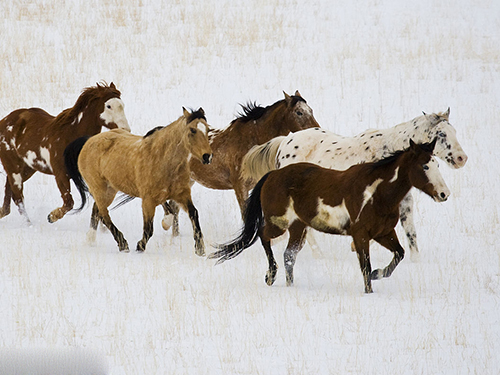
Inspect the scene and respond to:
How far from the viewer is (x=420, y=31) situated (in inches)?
690

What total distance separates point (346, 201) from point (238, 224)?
3776 mm

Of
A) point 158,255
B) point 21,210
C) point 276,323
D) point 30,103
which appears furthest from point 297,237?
point 30,103

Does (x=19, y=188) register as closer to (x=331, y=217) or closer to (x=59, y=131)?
(x=59, y=131)

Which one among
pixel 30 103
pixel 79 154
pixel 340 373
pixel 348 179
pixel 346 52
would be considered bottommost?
pixel 340 373

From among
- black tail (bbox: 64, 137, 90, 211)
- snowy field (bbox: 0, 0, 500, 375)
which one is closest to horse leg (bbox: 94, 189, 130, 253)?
snowy field (bbox: 0, 0, 500, 375)

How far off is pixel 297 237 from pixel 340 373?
215 centimetres

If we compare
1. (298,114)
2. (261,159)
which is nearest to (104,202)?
(261,159)

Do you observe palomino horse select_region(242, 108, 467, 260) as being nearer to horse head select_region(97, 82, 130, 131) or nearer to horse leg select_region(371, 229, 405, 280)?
horse leg select_region(371, 229, 405, 280)

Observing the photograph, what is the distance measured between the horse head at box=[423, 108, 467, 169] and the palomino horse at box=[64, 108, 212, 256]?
2.42 metres

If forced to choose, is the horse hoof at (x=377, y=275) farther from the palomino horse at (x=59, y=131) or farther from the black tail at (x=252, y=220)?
the palomino horse at (x=59, y=131)

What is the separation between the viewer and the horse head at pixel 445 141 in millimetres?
7727

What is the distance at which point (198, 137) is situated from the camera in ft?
25.5

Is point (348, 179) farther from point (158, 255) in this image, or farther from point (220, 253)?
point (158, 255)

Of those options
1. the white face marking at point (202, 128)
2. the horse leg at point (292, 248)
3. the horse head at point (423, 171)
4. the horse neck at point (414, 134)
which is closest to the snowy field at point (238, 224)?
the horse leg at point (292, 248)
